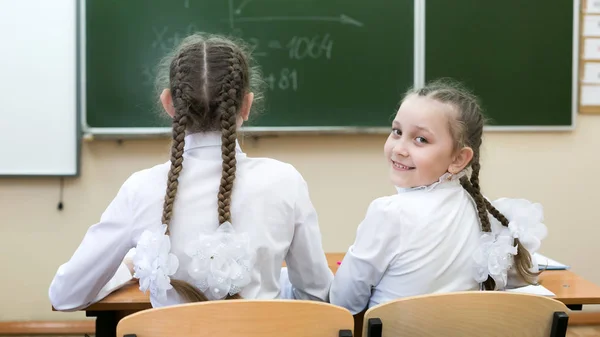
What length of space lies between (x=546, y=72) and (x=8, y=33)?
2.69 metres

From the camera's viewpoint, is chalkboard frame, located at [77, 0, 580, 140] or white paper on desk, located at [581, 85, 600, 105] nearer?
chalkboard frame, located at [77, 0, 580, 140]

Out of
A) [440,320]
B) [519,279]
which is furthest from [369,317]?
[519,279]

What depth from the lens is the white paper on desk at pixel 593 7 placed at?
3.28 m

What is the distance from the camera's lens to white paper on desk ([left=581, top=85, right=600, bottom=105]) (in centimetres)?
333

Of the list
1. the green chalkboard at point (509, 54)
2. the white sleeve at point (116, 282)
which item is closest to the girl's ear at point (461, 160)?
the white sleeve at point (116, 282)

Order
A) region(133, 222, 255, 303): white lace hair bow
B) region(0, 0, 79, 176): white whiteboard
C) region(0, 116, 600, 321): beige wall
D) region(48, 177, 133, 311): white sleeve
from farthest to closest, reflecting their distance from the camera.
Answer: region(0, 116, 600, 321): beige wall < region(0, 0, 79, 176): white whiteboard < region(48, 177, 133, 311): white sleeve < region(133, 222, 255, 303): white lace hair bow

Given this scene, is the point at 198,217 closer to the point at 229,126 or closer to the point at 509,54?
the point at 229,126

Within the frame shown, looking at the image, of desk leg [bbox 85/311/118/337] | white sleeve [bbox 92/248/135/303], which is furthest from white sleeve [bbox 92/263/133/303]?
desk leg [bbox 85/311/118/337]

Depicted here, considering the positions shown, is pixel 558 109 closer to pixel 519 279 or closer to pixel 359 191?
pixel 359 191

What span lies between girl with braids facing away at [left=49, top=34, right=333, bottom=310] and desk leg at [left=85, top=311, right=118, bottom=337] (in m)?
0.22

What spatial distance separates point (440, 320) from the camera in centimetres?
128

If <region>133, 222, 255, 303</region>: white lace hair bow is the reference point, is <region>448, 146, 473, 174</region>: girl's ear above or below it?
above

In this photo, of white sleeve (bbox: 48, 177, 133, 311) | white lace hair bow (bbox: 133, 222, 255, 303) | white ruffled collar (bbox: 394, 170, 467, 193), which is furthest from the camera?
white ruffled collar (bbox: 394, 170, 467, 193)

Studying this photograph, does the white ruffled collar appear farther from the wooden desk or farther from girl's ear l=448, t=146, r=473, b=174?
the wooden desk
